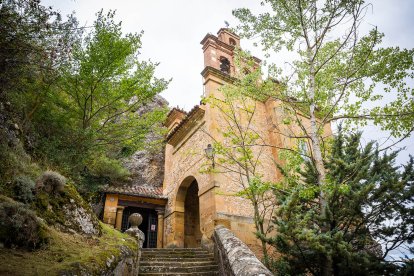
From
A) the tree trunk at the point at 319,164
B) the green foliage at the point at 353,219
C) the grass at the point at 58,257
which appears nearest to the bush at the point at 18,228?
the grass at the point at 58,257

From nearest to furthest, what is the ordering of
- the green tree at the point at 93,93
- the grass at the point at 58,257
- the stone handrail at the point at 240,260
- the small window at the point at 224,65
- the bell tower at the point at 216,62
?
the grass at the point at 58,257 < the stone handrail at the point at 240,260 < the green tree at the point at 93,93 < the bell tower at the point at 216,62 < the small window at the point at 224,65

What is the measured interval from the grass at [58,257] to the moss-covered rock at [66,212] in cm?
31

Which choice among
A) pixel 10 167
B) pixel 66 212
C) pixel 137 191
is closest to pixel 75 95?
pixel 10 167

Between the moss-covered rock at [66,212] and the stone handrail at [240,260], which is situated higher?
the moss-covered rock at [66,212]

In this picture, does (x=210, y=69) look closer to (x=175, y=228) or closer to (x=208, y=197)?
(x=208, y=197)

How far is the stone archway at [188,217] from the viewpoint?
12.9 m

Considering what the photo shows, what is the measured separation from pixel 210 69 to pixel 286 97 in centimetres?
637

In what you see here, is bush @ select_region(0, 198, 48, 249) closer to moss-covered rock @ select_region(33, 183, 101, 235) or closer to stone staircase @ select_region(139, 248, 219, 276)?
moss-covered rock @ select_region(33, 183, 101, 235)

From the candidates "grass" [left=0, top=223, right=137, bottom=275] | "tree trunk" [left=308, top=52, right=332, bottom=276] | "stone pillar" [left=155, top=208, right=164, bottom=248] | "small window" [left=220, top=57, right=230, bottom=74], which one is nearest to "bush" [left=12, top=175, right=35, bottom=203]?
"grass" [left=0, top=223, right=137, bottom=275]

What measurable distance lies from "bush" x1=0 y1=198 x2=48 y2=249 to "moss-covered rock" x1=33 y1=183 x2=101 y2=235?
82cm

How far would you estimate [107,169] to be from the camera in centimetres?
1498

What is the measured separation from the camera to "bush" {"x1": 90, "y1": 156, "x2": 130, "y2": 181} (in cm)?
1440

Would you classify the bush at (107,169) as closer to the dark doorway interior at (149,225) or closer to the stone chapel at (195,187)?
the stone chapel at (195,187)

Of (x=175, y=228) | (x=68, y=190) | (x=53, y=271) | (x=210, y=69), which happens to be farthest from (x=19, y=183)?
(x=210, y=69)
